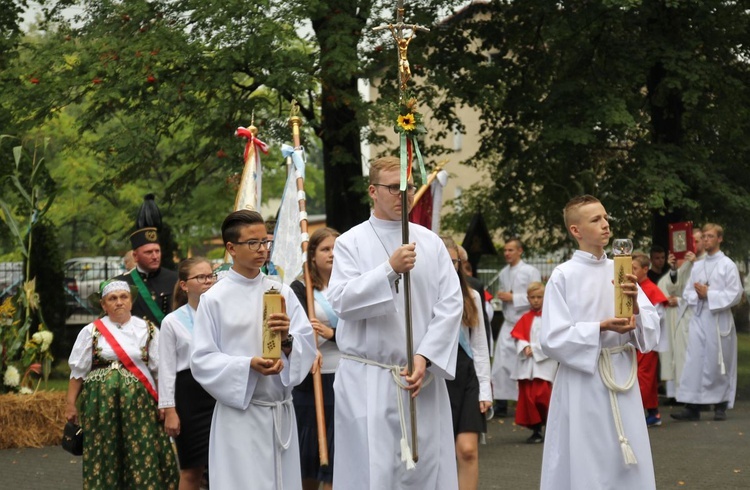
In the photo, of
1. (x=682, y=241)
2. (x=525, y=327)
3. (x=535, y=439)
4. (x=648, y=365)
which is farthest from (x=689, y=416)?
(x=535, y=439)

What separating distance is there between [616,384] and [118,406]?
11.6 feet

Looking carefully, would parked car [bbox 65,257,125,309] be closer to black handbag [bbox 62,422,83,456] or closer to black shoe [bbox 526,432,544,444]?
black shoe [bbox 526,432,544,444]

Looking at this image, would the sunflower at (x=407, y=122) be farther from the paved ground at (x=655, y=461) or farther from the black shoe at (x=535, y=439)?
the black shoe at (x=535, y=439)

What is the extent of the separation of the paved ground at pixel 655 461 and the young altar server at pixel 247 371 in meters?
4.29

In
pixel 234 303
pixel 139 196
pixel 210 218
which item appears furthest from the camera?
pixel 139 196

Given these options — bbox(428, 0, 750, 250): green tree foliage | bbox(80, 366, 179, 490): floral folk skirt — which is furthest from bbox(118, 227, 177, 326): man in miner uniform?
bbox(428, 0, 750, 250): green tree foliage

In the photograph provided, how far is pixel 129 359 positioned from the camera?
8.53 metres

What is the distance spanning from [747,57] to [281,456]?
1510 cm

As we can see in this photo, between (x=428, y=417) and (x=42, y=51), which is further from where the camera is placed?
(x=42, y=51)

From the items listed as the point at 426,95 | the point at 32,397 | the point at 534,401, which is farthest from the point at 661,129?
the point at 32,397

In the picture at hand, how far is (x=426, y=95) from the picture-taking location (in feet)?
59.6

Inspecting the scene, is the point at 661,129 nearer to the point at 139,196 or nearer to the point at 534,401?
the point at 534,401

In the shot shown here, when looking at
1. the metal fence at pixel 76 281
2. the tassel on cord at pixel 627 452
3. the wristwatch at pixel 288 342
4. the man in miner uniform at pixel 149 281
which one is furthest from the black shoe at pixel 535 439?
the metal fence at pixel 76 281

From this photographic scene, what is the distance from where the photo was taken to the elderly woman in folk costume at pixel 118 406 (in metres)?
8.44
